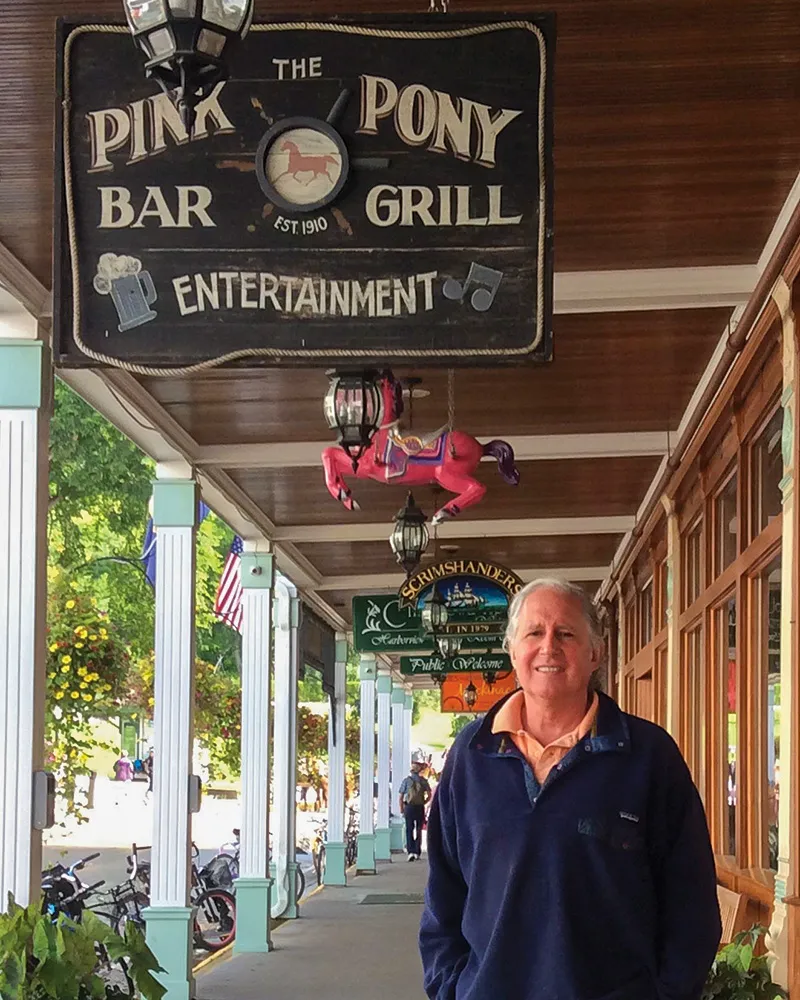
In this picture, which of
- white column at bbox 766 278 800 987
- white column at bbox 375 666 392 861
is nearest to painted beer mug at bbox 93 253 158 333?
white column at bbox 766 278 800 987

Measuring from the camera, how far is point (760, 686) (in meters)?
8.14

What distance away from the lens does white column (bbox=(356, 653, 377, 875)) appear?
89.2 feet

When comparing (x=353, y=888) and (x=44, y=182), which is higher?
(x=44, y=182)

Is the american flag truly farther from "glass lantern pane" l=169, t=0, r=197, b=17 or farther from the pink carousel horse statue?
"glass lantern pane" l=169, t=0, r=197, b=17

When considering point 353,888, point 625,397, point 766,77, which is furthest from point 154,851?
point 353,888

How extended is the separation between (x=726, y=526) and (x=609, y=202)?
3.34m

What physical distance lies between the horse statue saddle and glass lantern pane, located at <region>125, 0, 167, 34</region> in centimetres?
568

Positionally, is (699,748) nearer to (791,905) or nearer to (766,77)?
(791,905)

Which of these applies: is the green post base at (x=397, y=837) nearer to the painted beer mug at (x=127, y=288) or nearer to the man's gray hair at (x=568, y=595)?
the painted beer mug at (x=127, y=288)

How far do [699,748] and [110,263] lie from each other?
7.38 metres

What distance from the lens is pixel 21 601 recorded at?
7.23 meters

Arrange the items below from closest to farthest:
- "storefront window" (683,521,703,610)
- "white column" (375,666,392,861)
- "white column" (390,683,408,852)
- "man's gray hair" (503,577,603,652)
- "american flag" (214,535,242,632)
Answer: "man's gray hair" (503,577,603,652)
"storefront window" (683,521,703,610)
"american flag" (214,535,242,632)
"white column" (375,666,392,861)
"white column" (390,683,408,852)

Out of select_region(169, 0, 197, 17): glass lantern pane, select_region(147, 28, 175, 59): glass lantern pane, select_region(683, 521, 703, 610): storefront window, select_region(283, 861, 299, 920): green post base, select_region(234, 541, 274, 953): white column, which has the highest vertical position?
select_region(169, 0, 197, 17): glass lantern pane

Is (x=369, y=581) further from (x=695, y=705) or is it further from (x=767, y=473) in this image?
(x=767, y=473)
